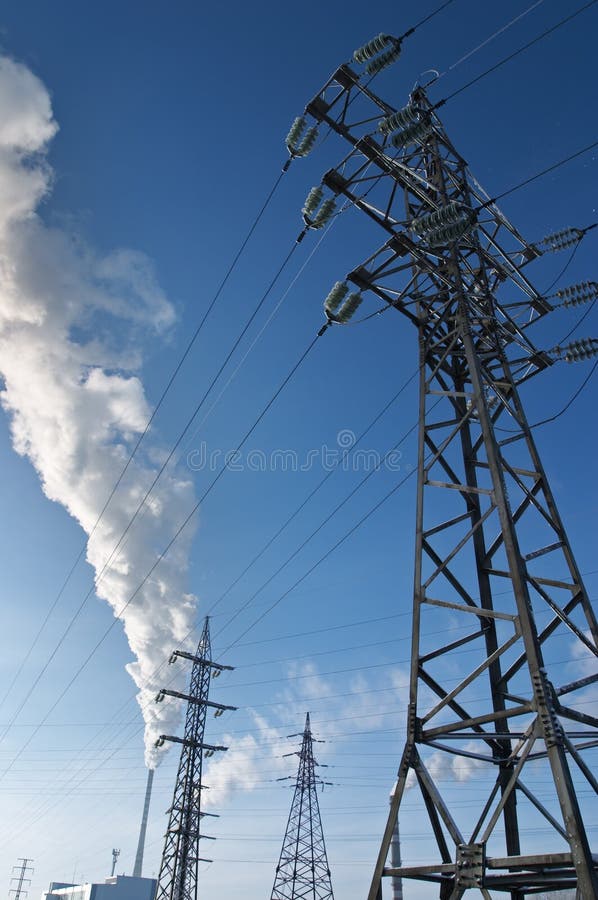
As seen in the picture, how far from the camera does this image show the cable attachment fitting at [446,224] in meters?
9.51

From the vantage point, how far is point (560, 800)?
19.3 feet

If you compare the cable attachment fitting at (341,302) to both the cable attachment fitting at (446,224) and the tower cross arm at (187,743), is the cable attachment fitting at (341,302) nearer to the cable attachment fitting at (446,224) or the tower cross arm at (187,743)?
the cable attachment fitting at (446,224)

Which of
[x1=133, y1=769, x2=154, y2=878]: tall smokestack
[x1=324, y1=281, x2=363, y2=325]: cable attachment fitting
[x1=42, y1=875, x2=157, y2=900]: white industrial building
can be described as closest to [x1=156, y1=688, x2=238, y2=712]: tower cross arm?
[x1=324, y1=281, x2=363, y2=325]: cable attachment fitting

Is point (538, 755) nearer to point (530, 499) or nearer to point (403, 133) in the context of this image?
point (530, 499)

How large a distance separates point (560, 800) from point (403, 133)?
9905mm

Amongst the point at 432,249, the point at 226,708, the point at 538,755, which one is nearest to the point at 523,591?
the point at 538,755

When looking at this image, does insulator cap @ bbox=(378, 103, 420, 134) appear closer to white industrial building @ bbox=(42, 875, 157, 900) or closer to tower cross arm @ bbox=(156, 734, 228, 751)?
tower cross arm @ bbox=(156, 734, 228, 751)

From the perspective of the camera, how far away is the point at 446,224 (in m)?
9.73

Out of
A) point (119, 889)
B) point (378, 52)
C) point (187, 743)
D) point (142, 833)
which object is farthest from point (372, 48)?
point (142, 833)

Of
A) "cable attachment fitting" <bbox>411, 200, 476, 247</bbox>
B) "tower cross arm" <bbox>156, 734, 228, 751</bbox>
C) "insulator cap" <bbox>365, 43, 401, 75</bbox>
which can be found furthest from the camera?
"tower cross arm" <bbox>156, 734, 228, 751</bbox>

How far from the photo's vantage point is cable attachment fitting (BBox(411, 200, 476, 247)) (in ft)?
31.2

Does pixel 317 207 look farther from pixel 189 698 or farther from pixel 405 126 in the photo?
pixel 189 698

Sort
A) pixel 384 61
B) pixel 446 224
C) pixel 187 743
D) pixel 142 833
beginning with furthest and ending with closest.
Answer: pixel 142 833 < pixel 187 743 < pixel 384 61 < pixel 446 224

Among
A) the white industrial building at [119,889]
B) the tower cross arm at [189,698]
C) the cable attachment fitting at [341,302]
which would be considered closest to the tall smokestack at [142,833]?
the white industrial building at [119,889]
